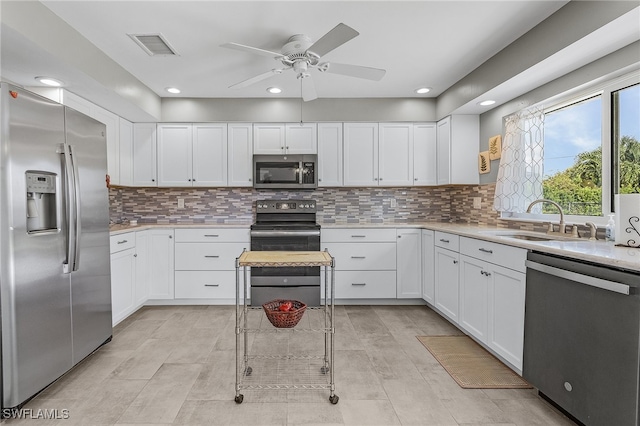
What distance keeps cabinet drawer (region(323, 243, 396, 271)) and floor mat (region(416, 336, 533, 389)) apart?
1.01 metres

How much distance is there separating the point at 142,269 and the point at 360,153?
8.81 feet

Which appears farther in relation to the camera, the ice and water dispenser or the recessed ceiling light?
the recessed ceiling light

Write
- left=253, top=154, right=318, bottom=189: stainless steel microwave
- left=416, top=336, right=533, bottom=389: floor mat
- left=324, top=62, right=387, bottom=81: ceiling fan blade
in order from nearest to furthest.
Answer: left=416, top=336, right=533, bottom=389: floor mat
left=324, top=62, right=387, bottom=81: ceiling fan blade
left=253, top=154, right=318, bottom=189: stainless steel microwave

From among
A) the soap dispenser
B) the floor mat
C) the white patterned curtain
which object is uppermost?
the white patterned curtain

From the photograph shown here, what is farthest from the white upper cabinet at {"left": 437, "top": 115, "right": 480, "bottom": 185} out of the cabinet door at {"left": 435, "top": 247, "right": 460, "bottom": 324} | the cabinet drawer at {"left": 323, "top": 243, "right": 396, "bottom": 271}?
the cabinet drawer at {"left": 323, "top": 243, "right": 396, "bottom": 271}

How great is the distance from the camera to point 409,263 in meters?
3.79

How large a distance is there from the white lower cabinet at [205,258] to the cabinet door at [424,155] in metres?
2.10

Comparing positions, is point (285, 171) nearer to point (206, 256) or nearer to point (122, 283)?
point (206, 256)

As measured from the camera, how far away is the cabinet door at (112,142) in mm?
3437

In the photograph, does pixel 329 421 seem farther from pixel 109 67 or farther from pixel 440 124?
pixel 440 124

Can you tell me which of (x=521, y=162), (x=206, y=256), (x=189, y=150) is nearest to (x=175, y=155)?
(x=189, y=150)

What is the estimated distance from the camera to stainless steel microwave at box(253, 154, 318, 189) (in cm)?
399

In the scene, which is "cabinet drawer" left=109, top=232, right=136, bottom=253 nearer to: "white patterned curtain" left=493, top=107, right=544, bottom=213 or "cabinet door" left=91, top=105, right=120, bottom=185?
"cabinet door" left=91, top=105, right=120, bottom=185

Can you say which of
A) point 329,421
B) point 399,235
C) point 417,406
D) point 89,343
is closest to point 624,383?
point 417,406
